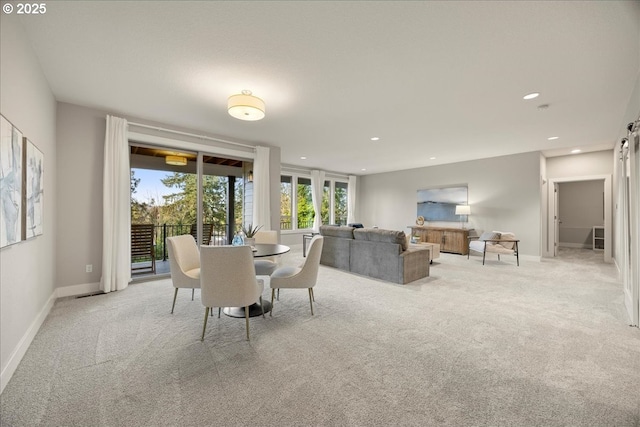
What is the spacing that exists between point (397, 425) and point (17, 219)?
303 cm

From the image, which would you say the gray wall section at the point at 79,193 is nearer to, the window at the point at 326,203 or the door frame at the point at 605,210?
the window at the point at 326,203

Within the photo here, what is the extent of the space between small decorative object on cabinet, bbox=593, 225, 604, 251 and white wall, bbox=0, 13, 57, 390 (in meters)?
11.9

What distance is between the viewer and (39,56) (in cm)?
254

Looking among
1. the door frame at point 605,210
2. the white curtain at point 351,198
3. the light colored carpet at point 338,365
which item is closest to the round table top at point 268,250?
the light colored carpet at point 338,365

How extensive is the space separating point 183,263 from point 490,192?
291 inches

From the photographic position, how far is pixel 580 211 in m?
8.52

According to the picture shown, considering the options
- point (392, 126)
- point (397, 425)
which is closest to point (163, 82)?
point (392, 126)

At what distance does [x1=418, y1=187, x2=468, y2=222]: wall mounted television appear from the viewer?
772cm

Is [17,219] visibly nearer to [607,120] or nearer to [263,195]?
[263,195]

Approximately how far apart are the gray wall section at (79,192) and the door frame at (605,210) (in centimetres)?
966

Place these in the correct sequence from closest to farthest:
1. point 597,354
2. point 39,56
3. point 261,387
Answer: point 261,387
point 597,354
point 39,56

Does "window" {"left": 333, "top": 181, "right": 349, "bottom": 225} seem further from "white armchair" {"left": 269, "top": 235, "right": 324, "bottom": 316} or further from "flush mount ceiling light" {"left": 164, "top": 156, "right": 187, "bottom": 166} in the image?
"white armchair" {"left": 269, "top": 235, "right": 324, "bottom": 316}

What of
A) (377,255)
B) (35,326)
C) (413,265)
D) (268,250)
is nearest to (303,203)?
(377,255)

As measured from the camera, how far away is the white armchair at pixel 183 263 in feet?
9.69
